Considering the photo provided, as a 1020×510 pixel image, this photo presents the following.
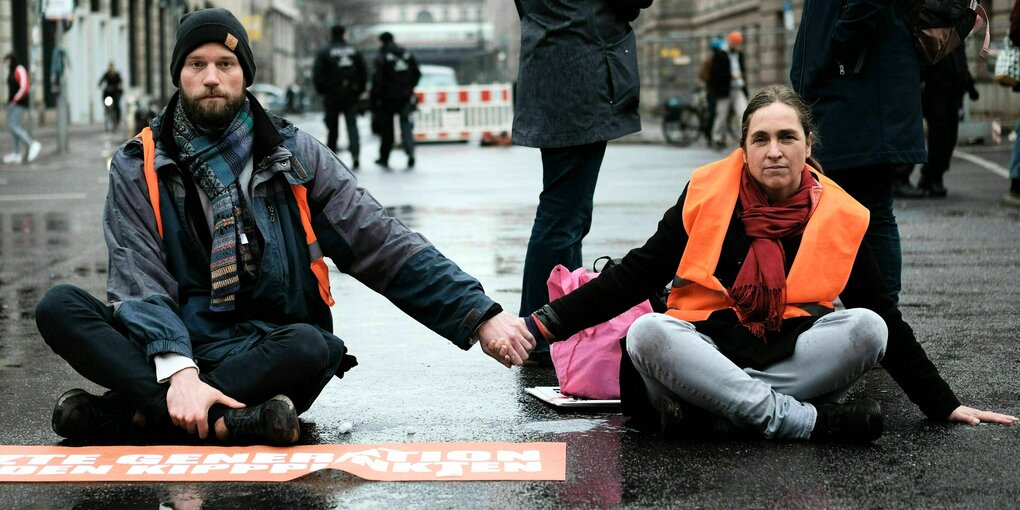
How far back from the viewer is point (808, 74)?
18.8ft

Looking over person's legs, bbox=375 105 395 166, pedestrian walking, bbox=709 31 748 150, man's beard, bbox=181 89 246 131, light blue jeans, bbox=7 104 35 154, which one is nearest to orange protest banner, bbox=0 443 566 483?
man's beard, bbox=181 89 246 131

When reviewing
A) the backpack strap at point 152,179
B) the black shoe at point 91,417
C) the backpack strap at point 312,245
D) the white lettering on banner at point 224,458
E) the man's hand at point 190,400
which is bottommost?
the white lettering on banner at point 224,458

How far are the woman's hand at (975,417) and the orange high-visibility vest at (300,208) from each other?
1888 millimetres

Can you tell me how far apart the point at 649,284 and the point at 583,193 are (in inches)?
50.4

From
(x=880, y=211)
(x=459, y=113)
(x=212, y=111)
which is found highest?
(x=212, y=111)

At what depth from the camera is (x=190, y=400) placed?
13.9ft

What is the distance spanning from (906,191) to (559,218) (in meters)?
8.03

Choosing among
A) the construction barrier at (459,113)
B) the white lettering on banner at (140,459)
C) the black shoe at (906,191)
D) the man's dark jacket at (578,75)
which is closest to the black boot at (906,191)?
the black shoe at (906,191)

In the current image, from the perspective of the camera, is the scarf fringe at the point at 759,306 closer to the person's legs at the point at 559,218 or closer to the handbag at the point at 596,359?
the handbag at the point at 596,359

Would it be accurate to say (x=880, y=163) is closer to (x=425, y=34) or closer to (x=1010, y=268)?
(x=1010, y=268)

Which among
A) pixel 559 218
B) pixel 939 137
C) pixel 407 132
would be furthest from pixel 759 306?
pixel 407 132

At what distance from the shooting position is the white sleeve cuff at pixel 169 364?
427 cm

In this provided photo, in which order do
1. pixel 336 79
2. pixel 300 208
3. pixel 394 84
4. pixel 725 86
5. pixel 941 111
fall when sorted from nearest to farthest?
pixel 300 208, pixel 941 111, pixel 336 79, pixel 394 84, pixel 725 86

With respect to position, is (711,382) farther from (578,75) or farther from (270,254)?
(578,75)
